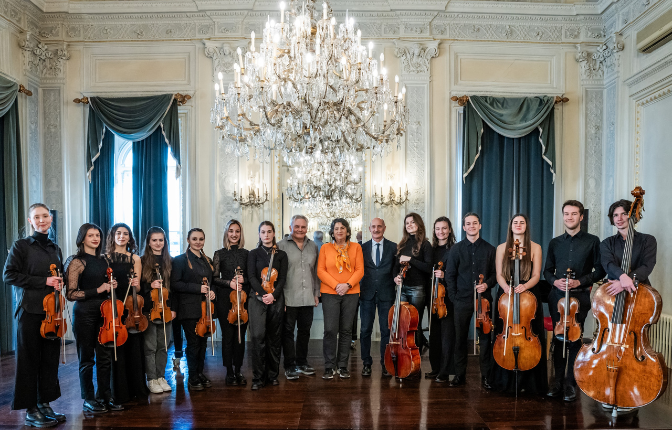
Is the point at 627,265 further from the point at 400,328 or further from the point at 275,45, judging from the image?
the point at 275,45

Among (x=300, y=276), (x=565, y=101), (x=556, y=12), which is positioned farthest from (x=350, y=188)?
(x=556, y=12)

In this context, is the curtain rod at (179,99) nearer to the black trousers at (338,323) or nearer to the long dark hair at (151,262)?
the long dark hair at (151,262)

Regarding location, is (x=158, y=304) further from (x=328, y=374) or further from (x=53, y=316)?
(x=328, y=374)

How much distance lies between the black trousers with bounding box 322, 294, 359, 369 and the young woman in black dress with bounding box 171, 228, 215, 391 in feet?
3.31

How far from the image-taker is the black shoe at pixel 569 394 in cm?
393

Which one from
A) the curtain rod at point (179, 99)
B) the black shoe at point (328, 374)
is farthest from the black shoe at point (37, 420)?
the curtain rod at point (179, 99)

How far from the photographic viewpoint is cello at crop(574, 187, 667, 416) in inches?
128

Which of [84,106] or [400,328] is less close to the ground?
[84,106]

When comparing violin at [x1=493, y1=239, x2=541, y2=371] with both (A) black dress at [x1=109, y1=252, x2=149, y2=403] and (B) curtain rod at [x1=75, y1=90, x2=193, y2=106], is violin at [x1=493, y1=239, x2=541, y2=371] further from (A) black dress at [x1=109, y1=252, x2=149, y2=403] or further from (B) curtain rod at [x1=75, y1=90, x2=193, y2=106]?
(B) curtain rod at [x1=75, y1=90, x2=193, y2=106]

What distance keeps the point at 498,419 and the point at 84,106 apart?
595 cm

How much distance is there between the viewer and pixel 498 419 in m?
3.60

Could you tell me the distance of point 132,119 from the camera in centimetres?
642

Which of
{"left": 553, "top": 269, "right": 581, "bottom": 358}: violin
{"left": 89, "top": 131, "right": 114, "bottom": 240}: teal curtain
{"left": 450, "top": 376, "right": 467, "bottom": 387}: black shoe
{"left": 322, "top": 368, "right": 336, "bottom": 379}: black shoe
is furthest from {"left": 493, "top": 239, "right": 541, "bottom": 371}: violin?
{"left": 89, "top": 131, "right": 114, "bottom": 240}: teal curtain

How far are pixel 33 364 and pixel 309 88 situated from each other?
8.75 ft
